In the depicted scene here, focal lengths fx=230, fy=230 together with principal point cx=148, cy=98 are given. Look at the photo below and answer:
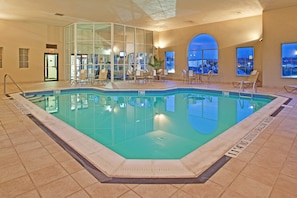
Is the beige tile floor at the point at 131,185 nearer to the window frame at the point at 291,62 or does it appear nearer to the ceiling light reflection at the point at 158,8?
the ceiling light reflection at the point at 158,8

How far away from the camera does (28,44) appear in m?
13.4

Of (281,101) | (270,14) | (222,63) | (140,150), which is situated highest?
(270,14)

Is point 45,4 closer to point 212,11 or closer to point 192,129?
point 212,11

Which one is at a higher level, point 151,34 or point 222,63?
point 151,34

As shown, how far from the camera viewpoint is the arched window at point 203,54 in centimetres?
Answer: 1348

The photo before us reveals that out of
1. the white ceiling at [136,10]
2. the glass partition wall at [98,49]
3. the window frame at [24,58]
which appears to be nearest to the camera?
the white ceiling at [136,10]

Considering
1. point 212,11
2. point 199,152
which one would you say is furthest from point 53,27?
point 199,152

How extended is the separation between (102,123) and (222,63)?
9594 millimetres

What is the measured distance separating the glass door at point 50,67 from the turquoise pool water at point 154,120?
574 centimetres

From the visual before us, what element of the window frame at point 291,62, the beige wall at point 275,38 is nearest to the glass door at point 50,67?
the beige wall at point 275,38

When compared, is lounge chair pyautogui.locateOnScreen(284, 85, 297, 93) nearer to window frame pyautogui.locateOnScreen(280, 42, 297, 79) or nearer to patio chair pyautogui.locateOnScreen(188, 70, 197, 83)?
window frame pyautogui.locateOnScreen(280, 42, 297, 79)

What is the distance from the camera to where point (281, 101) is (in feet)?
21.7

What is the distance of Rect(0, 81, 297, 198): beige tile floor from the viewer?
199 centimetres

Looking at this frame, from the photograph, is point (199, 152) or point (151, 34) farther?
point (151, 34)
